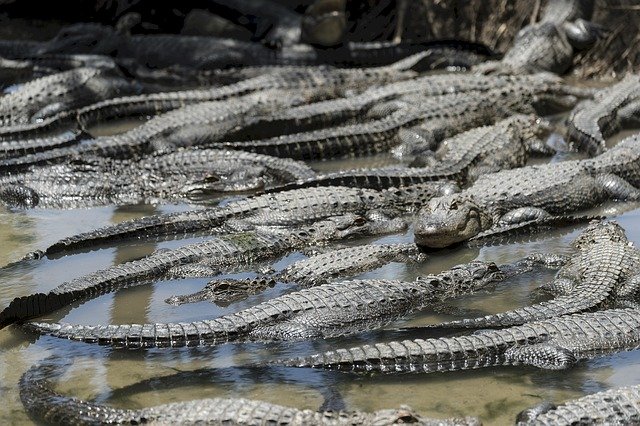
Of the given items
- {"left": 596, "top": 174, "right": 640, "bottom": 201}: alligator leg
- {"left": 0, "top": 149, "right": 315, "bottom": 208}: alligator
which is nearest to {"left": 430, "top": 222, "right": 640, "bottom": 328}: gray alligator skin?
{"left": 596, "top": 174, "right": 640, "bottom": 201}: alligator leg

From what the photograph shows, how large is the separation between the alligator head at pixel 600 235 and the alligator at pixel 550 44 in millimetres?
5349

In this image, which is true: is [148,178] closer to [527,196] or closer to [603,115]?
[527,196]

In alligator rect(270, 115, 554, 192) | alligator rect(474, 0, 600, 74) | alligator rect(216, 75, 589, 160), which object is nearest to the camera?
alligator rect(270, 115, 554, 192)

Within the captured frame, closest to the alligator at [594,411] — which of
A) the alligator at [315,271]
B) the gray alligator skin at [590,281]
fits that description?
the gray alligator skin at [590,281]

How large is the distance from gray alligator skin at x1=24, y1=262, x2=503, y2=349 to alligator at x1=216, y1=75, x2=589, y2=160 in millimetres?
3603

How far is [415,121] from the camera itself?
9.98m

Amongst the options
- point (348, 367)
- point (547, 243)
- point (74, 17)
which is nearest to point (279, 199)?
point (547, 243)

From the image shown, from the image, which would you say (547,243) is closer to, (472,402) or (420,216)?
(420,216)

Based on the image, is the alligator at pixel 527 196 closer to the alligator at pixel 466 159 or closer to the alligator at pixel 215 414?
the alligator at pixel 466 159

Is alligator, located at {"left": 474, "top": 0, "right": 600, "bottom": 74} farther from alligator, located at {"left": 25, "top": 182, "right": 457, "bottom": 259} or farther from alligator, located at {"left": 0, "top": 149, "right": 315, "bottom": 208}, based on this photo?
alligator, located at {"left": 25, "top": 182, "right": 457, "bottom": 259}

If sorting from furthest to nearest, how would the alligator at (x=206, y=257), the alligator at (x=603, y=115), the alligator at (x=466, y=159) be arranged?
1. the alligator at (x=603, y=115)
2. the alligator at (x=466, y=159)
3. the alligator at (x=206, y=257)

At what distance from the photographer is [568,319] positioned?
5426mm

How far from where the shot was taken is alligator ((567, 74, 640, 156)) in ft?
30.9

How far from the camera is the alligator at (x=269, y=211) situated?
24.0 feet
